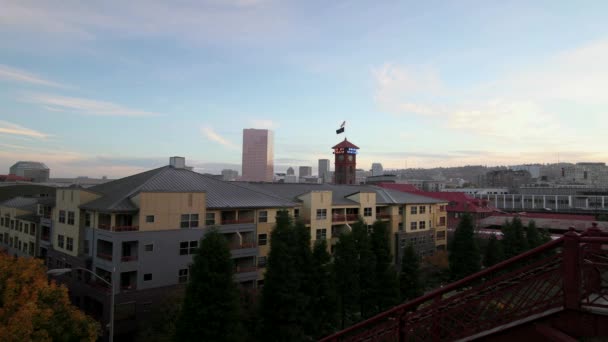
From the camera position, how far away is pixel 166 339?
26594mm

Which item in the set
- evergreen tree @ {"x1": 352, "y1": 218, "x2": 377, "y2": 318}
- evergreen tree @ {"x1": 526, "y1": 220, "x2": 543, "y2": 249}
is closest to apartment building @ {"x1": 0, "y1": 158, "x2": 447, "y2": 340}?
evergreen tree @ {"x1": 352, "y1": 218, "x2": 377, "y2": 318}

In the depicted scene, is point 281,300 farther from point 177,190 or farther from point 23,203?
point 23,203

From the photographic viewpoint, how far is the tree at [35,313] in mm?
19609

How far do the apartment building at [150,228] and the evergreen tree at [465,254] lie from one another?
45.2ft

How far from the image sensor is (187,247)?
35.8 meters

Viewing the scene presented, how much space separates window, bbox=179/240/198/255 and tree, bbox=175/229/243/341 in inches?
520

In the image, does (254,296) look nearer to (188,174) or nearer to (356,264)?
(356,264)

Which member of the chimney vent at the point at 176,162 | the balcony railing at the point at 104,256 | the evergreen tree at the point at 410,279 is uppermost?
the chimney vent at the point at 176,162

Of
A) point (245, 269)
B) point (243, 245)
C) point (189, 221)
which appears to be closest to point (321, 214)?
point (243, 245)

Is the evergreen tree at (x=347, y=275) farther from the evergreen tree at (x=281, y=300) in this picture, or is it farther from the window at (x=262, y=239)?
the window at (x=262, y=239)

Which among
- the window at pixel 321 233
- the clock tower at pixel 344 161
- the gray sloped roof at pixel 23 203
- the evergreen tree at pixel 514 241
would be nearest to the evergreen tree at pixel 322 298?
the window at pixel 321 233

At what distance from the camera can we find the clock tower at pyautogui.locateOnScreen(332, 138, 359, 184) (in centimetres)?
9144

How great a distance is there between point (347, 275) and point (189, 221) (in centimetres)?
1557

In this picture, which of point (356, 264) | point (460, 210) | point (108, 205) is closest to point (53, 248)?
point (108, 205)
